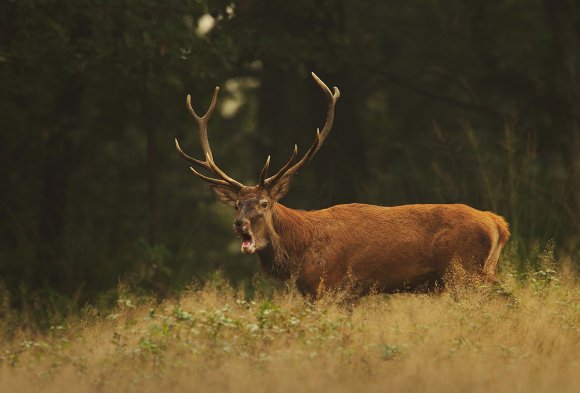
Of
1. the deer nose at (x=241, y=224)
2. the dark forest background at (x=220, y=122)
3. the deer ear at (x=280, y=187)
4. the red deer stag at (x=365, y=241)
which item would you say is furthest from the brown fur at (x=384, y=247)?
the dark forest background at (x=220, y=122)

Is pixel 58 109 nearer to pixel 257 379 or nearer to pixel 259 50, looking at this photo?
pixel 259 50

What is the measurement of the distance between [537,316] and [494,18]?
9990 millimetres

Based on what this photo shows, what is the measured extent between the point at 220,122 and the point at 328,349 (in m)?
12.9

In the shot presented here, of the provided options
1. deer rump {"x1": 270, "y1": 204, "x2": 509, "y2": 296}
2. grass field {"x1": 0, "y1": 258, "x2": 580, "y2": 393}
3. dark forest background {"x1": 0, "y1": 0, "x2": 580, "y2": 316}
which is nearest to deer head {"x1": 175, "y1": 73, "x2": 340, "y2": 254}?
deer rump {"x1": 270, "y1": 204, "x2": 509, "y2": 296}

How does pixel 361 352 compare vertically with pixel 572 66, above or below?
below

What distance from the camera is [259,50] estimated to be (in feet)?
47.8

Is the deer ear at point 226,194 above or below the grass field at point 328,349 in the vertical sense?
above

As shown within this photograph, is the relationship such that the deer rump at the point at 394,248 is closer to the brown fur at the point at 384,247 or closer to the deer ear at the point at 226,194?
the brown fur at the point at 384,247

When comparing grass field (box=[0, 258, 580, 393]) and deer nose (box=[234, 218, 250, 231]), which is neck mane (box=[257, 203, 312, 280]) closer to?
deer nose (box=[234, 218, 250, 231])

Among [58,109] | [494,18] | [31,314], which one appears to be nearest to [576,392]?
[31,314]

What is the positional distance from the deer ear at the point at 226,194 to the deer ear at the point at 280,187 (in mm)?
364

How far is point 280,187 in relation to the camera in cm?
981

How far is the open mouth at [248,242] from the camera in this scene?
934 centimetres

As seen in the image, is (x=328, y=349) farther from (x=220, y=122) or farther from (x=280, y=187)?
(x=220, y=122)
